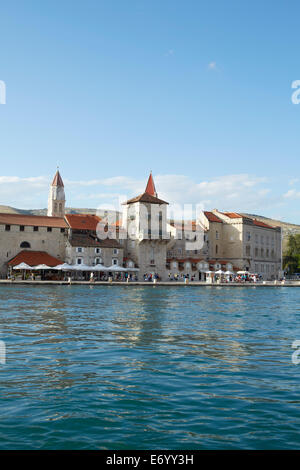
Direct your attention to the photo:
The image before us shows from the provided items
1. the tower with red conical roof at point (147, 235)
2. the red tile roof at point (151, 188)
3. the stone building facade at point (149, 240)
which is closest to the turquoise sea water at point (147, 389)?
the stone building facade at point (149, 240)

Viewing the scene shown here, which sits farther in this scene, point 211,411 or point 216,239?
point 216,239

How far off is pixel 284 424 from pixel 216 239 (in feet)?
225

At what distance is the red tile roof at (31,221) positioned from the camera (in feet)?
181

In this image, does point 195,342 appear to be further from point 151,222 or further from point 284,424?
point 151,222

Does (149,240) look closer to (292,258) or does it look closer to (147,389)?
(292,258)

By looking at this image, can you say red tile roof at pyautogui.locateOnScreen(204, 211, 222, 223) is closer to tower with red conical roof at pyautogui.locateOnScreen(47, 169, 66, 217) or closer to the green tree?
the green tree

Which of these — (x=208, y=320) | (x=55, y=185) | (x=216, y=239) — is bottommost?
(x=208, y=320)

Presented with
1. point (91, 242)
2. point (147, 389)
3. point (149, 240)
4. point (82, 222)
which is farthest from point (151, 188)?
point (147, 389)

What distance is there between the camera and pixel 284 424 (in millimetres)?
5848

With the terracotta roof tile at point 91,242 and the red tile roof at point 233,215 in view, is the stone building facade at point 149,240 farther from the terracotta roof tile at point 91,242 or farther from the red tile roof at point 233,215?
the red tile roof at point 233,215

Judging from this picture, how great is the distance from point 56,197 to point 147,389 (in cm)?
6641

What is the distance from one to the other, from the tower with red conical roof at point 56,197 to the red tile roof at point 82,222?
1135 cm
